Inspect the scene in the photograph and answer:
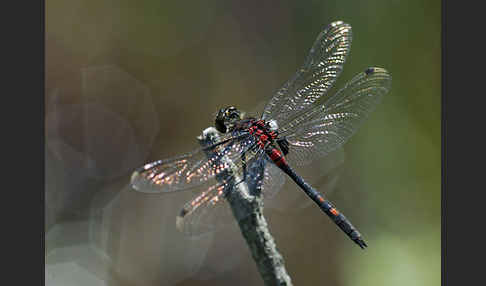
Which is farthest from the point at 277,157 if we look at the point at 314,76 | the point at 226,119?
the point at 314,76

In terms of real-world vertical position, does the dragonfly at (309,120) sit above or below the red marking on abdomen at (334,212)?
above

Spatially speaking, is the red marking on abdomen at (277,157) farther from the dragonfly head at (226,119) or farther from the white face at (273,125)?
the dragonfly head at (226,119)

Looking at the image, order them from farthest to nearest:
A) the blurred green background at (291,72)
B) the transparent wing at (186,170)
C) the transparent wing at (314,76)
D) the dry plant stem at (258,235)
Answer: the blurred green background at (291,72) < the transparent wing at (314,76) < the transparent wing at (186,170) < the dry plant stem at (258,235)

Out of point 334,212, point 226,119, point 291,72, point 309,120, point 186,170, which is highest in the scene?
point 291,72

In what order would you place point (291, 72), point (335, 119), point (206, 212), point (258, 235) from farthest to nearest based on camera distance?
1. point (291, 72)
2. point (335, 119)
3. point (206, 212)
4. point (258, 235)

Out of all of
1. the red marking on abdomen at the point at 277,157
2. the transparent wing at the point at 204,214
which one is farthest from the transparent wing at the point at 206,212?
the red marking on abdomen at the point at 277,157

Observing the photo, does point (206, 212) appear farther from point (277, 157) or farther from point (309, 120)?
point (309, 120)
